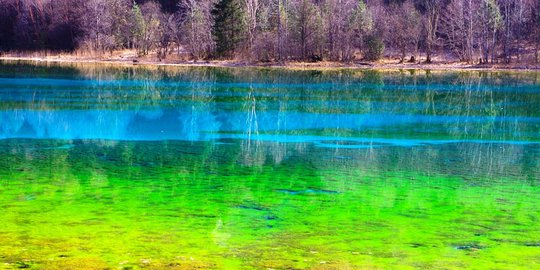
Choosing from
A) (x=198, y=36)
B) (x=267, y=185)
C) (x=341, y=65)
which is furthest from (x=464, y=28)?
(x=267, y=185)

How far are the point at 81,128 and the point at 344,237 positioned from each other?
1243cm

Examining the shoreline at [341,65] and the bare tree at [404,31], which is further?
the bare tree at [404,31]

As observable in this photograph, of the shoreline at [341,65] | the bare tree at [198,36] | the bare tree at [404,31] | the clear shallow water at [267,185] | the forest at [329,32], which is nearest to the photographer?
the clear shallow water at [267,185]

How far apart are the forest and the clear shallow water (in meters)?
33.1

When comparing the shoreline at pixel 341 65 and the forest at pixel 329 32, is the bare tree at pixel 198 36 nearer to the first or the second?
the forest at pixel 329 32

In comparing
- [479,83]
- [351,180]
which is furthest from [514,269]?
[479,83]

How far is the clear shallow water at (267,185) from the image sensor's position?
8.37 metres

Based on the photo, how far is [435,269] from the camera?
778cm

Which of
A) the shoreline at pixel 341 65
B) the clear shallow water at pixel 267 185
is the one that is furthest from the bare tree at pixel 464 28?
the clear shallow water at pixel 267 185

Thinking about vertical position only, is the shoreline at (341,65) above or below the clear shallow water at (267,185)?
above

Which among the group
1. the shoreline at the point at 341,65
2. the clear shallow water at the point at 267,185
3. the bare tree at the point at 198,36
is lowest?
the clear shallow water at the point at 267,185

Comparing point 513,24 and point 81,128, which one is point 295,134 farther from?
point 513,24

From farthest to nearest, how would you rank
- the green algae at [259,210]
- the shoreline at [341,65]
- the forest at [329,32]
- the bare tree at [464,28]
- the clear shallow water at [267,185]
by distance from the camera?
the forest at [329,32]
the bare tree at [464,28]
the shoreline at [341,65]
the clear shallow water at [267,185]
the green algae at [259,210]

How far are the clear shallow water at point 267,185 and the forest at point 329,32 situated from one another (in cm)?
3308
